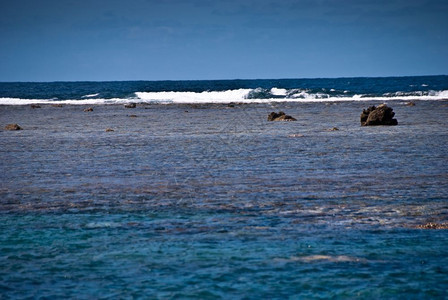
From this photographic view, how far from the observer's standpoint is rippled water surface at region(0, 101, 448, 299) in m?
5.54

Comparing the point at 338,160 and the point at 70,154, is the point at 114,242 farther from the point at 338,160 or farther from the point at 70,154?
the point at 70,154

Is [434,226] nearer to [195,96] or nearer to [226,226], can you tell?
[226,226]

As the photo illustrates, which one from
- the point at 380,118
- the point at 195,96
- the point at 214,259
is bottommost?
the point at 214,259

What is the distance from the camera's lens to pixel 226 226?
24.6 feet

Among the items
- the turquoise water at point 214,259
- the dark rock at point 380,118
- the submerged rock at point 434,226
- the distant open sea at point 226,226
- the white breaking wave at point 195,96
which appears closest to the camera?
the turquoise water at point 214,259

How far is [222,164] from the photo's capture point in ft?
44.1

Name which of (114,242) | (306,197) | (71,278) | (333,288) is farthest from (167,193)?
(333,288)

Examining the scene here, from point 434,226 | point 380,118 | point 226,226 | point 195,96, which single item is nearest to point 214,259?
point 226,226

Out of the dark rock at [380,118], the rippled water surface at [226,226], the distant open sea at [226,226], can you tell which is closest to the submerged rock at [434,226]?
the distant open sea at [226,226]

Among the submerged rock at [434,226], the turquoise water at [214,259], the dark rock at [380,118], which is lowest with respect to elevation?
the turquoise water at [214,259]

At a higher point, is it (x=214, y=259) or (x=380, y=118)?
(x=380, y=118)

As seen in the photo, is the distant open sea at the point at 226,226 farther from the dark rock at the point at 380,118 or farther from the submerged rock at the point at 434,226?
the dark rock at the point at 380,118

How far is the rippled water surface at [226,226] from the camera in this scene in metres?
5.54

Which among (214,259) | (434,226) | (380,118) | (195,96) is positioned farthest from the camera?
(195,96)
